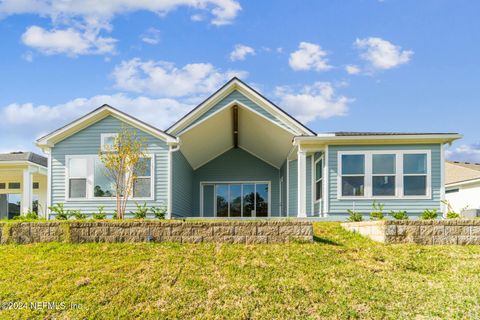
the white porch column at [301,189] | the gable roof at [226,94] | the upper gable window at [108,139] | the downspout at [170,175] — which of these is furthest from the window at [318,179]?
the upper gable window at [108,139]

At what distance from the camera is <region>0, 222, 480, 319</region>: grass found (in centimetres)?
674

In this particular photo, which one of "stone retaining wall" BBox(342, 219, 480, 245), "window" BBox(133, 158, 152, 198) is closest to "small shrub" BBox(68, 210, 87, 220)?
"window" BBox(133, 158, 152, 198)

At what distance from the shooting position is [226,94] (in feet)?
52.1

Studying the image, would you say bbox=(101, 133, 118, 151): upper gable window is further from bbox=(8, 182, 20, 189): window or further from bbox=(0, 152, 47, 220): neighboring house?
bbox=(8, 182, 20, 189): window

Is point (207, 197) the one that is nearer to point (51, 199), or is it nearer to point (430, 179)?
point (51, 199)

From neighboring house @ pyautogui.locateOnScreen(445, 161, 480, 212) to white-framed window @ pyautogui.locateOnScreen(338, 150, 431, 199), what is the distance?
9.54 meters

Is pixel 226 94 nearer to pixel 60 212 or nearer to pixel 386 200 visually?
pixel 386 200

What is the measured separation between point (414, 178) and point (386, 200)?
118cm

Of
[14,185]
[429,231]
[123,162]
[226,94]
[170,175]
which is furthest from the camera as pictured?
[14,185]

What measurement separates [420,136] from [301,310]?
9.75 m

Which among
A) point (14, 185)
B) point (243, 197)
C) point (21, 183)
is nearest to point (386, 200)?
point (243, 197)

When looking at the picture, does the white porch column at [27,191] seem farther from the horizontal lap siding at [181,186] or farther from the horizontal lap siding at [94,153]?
the horizontal lap siding at [181,186]

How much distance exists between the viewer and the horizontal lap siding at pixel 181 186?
15.9 metres

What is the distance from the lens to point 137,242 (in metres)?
9.61
